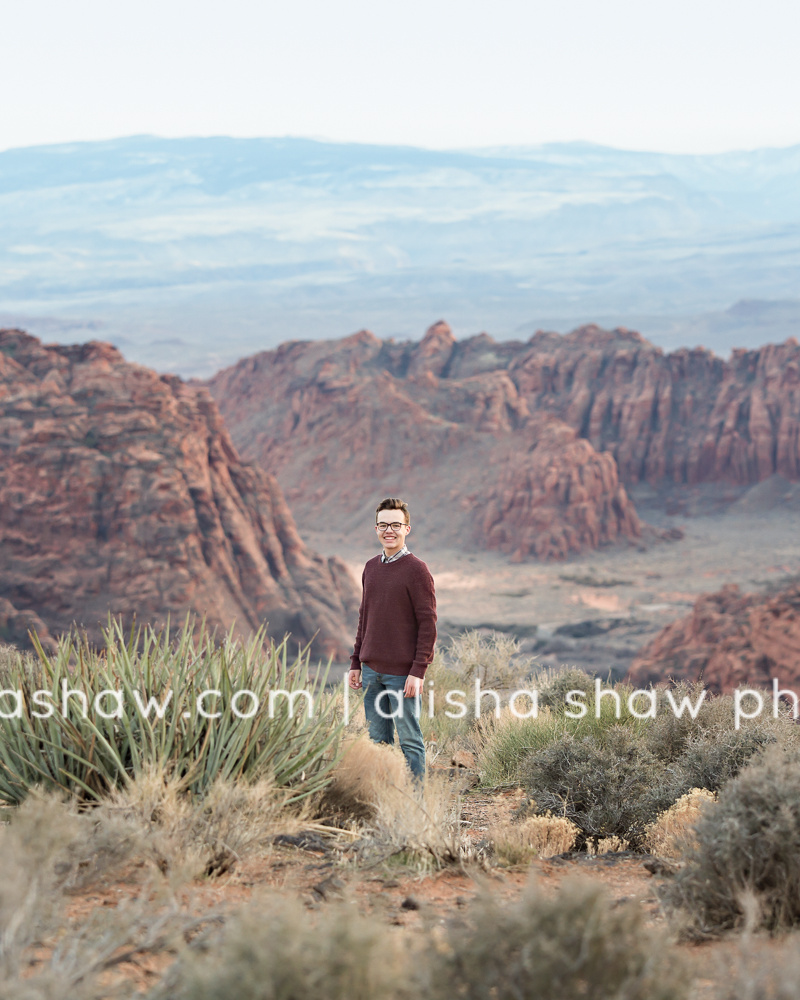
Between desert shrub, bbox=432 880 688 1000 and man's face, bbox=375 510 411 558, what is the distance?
3.04 meters

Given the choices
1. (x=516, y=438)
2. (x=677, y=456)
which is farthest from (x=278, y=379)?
(x=677, y=456)

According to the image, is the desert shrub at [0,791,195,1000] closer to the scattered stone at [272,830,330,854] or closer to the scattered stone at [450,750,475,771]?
the scattered stone at [272,830,330,854]

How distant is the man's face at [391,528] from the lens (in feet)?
18.9

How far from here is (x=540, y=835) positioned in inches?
211

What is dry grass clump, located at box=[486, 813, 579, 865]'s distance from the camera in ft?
16.5

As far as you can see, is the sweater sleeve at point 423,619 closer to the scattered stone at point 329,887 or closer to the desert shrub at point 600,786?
the desert shrub at point 600,786

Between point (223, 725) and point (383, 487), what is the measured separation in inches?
2428

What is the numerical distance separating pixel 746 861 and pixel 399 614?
245 centimetres

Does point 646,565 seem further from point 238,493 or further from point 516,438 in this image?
point 238,493

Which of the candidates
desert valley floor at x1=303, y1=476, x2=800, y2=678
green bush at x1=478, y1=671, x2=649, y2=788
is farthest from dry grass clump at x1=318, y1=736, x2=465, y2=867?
desert valley floor at x1=303, y1=476, x2=800, y2=678

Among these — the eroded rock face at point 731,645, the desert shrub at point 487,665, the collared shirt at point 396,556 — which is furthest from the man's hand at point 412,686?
the eroded rock face at point 731,645

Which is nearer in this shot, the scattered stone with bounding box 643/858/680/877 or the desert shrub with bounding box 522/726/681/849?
the scattered stone with bounding box 643/858/680/877

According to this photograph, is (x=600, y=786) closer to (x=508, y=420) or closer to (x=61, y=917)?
(x=61, y=917)

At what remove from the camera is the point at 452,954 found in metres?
2.80
